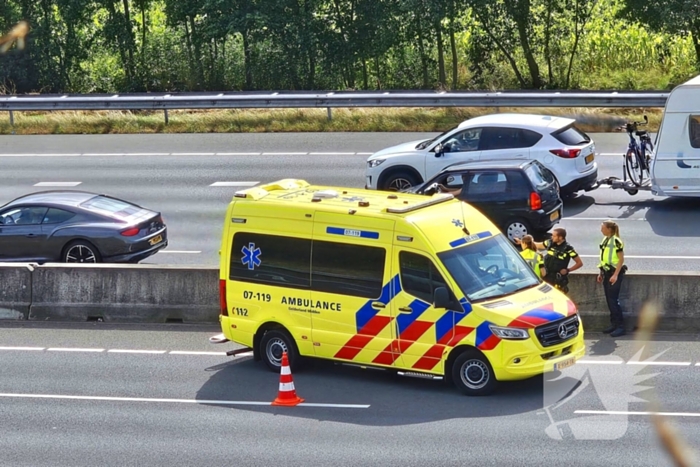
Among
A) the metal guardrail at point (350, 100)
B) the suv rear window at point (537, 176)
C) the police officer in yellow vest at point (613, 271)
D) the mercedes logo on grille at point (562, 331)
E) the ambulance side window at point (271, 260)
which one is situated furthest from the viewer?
the metal guardrail at point (350, 100)

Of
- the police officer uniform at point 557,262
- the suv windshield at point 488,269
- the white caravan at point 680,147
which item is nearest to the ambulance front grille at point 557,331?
the suv windshield at point 488,269

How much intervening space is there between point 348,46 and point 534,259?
22695 millimetres

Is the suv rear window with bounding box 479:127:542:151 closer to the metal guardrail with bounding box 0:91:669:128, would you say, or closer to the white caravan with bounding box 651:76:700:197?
the white caravan with bounding box 651:76:700:197

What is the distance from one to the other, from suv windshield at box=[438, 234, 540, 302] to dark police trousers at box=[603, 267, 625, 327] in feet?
5.14

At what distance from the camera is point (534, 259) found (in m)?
13.4

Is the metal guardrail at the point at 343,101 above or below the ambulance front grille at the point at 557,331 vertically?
above

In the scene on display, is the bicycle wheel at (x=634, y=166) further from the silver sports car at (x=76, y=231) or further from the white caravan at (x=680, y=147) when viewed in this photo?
the silver sports car at (x=76, y=231)

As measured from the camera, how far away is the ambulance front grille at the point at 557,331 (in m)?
11.1

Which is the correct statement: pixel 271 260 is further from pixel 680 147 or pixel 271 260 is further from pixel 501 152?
pixel 680 147

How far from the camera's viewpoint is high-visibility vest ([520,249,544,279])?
43.9 ft

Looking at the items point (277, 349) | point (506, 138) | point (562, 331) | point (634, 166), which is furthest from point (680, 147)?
point (277, 349)

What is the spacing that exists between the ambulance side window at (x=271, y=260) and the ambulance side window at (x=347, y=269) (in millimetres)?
146

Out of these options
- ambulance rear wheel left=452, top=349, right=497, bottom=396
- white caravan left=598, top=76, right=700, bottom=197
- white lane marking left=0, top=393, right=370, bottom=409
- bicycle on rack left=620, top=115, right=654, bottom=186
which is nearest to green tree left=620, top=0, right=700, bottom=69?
→ bicycle on rack left=620, top=115, right=654, bottom=186

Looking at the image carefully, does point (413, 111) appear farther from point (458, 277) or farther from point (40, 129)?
point (458, 277)
